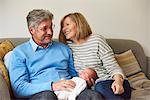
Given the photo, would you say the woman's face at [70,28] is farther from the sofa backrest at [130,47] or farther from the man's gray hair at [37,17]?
the sofa backrest at [130,47]

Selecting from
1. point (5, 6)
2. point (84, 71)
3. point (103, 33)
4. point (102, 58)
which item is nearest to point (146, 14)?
point (103, 33)

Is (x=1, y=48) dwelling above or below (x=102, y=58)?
above

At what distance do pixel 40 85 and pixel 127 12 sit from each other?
4.37ft

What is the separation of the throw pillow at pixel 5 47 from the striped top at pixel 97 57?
19.8 inches

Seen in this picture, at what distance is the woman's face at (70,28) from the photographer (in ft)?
7.03

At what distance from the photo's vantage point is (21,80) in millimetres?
1869

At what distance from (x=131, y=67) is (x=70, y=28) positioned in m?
0.67

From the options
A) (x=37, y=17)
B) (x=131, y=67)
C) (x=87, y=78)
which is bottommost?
(x=131, y=67)

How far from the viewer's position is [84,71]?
1.96 m

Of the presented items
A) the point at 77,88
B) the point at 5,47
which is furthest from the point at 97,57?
the point at 5,47

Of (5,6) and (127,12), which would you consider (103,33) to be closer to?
(127,12)

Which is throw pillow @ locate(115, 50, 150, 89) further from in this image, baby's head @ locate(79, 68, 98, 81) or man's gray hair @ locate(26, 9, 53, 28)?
man's gray hair @ locate(26, 9, 53, 28)

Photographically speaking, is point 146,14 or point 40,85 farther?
point 146,14

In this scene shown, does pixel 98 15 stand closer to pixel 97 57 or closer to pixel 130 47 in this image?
pixel 130 47
